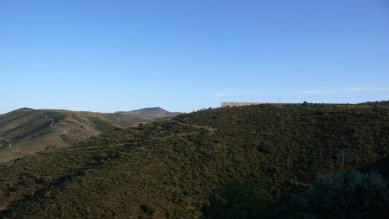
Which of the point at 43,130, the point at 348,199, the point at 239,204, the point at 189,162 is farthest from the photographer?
the point at 43,130

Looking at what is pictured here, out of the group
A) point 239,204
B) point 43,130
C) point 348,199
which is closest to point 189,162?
point 239,204

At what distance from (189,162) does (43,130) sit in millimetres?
77801

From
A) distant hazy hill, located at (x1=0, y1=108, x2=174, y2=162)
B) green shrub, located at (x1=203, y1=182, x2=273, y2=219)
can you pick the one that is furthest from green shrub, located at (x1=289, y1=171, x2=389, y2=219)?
distant hazy hill, located at (x1=0, y1=108, x2=174, y2=162)

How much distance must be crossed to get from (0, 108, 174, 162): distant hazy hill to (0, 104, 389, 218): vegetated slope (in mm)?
26555

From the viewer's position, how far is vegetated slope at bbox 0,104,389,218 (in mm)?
42312

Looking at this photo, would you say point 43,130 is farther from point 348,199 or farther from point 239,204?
point 348,199

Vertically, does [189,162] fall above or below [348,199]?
below

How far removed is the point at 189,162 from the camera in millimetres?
51344

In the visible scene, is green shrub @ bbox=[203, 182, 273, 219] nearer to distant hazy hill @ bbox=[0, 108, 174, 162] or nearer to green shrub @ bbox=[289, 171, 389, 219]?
green shrub @ bbox=[289, 171, 389, 219]

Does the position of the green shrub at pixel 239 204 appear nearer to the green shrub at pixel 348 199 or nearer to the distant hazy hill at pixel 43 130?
the green shrub at pixel 348 199

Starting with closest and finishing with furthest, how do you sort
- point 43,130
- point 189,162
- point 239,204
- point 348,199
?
1. point 348,199
2. point 239,204
3. point 189,162
4. point 43,130

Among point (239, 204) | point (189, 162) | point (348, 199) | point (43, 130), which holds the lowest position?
point (239, 204)

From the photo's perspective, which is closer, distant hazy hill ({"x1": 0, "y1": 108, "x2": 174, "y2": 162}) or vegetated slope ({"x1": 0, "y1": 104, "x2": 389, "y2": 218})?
vegetated slope ({"x1": 0, "y1": 104, "x2": 389, "y2": 218})

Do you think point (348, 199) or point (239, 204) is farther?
point (239, 204)
